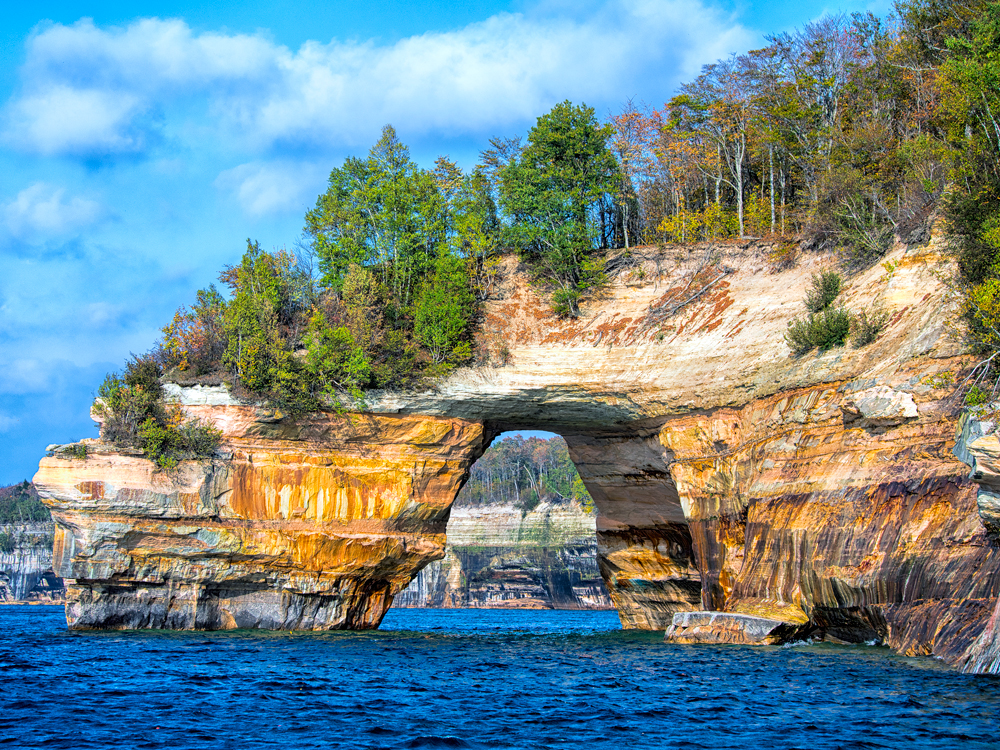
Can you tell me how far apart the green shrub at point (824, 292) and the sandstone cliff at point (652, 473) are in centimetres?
56

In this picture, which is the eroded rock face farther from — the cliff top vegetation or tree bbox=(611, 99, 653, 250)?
the cliff top vegetation

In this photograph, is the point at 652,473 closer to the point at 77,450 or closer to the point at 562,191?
the point at 562,191

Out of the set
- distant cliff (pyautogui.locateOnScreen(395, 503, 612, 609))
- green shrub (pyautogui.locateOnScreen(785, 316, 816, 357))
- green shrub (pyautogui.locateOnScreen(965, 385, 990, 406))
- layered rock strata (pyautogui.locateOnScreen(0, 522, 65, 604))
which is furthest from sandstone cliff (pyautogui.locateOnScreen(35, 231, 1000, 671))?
layered rock strata (pyautogui.locateOnScreen(0, 522, 65, 604))

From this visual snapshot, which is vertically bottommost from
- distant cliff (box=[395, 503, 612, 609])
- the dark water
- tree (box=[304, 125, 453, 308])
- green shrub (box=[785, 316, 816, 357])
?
distant cliff (box=[395, 503, 612, 609])

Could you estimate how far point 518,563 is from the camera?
282ft

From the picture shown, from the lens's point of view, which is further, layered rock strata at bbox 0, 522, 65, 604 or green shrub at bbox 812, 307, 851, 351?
layered rock strata at bbox 0, 522, 65, 604

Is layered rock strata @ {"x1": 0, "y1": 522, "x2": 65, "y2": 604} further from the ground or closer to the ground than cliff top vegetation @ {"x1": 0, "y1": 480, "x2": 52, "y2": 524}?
closer to the ground

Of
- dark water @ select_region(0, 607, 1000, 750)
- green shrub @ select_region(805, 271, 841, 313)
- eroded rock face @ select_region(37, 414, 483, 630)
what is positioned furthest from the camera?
eroded rock face @ select_region(37, 414, 483, 630)

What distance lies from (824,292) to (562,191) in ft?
39.8

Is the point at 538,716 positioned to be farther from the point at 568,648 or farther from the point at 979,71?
the point at 979,71

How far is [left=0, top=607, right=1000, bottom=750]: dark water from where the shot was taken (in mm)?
11586

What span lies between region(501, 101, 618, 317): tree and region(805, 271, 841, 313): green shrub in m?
9.11

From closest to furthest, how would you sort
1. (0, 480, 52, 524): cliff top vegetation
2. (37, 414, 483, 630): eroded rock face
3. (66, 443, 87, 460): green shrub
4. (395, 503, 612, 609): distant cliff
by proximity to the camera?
(37, 414, 483, 630): eroded rock face → (66, 443, 87, 460): green shrub → (395, 503, 612, 609): distant cliff → (0, 480, 52, 524): cliff top vegetation

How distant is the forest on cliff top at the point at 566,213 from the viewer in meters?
29.4
